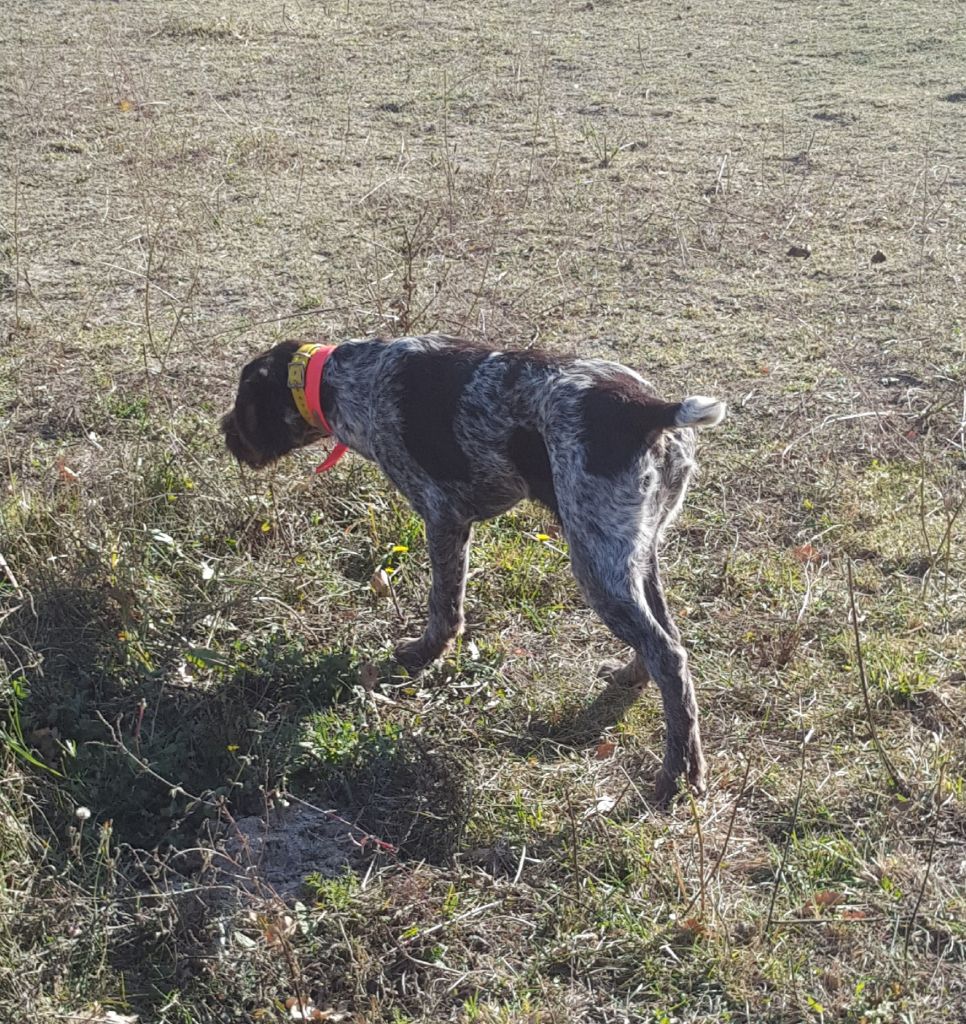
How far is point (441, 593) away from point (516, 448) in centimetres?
67

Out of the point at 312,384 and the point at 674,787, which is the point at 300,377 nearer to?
the point at 312,384

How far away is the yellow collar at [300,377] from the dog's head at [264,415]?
0.05 meters

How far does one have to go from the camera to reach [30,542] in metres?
4.39

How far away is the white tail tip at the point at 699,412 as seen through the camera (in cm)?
339

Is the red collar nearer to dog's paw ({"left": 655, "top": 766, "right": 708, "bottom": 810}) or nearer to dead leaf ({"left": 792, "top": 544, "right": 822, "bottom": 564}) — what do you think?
dog's paw ({"left": 655, "top": 766, "right": 708, "bottom": 810})

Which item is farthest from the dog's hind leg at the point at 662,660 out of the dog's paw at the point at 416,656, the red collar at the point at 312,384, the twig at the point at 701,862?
the red collar at the point at 312,384

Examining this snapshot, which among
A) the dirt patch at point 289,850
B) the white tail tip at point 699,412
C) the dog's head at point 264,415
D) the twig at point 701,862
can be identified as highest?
the white tail tip at point 699,412

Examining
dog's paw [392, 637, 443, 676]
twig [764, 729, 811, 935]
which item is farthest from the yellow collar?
Answer: twig [764, 729, 811, 935]

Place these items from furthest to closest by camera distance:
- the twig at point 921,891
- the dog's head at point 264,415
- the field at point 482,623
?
the dog's head at point 264,415, the field at point 482,623, the twig at point 921,891

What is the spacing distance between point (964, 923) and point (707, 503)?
2353 mm

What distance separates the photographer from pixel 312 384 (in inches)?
173

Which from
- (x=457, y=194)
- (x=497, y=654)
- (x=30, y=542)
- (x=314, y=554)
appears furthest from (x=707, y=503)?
(x=457, y=194)

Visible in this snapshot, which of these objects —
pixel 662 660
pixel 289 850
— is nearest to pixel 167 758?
pixel 289 850

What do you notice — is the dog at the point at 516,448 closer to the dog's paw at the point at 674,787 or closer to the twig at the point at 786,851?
the dog's paw at the point at 674,787
